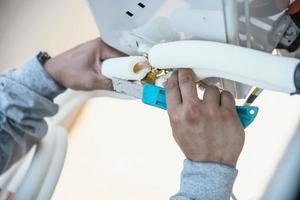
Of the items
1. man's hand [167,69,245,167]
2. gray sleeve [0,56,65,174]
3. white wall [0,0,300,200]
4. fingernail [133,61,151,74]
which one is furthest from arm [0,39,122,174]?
white wall [0,0,300,200]

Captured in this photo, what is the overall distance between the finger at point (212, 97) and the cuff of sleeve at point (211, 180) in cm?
7

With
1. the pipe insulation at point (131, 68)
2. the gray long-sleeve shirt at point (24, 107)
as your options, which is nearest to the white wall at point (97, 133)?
the gray long-sleeve shirt at point (24, 107)

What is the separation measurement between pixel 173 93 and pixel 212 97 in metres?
0.05

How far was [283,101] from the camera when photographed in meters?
0.82

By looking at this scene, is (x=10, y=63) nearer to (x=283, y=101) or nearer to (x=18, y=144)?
(x=18, y=144)

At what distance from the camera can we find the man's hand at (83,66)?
0.70m

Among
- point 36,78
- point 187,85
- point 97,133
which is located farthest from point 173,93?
point 97,133

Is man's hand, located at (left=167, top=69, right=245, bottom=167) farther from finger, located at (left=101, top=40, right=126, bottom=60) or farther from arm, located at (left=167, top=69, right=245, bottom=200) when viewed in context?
finger, located at (left=101, top=40, right=126, bottom=60)

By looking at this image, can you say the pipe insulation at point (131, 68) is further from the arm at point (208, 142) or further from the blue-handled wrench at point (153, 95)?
the arm at point (208, 142)

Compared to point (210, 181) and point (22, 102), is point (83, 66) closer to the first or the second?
point (22, 102)

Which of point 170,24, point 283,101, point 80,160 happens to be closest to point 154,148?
point 80,160

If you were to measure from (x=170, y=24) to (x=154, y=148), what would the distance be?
0.63m

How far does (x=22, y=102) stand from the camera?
767mm

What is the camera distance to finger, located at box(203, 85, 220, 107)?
50cm
